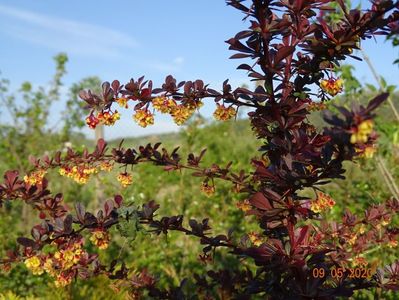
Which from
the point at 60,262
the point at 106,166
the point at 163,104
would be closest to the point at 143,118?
the point at 163,104

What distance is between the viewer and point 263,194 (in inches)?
63.8

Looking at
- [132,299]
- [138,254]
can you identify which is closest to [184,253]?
[138,254]

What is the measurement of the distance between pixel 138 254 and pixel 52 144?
340 cm

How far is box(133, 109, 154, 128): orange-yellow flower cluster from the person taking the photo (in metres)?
1.74

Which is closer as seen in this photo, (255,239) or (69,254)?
(69,254)

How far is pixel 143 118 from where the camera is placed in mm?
1747

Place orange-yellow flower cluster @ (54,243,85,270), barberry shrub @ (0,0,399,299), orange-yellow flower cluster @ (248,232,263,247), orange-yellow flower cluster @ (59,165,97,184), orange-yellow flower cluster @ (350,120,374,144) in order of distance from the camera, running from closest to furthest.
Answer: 1. orange-yellow flower cluster @ (350,120,374,144)
2. barberry shrub @ (0,0,399,299)
3. orange-yellow flower cluster @ (54,243,85,270)
4. orange-yellow flower cluster @ (59,165,97,184)
5. orange-yellow flower cluster @ (248,232,263,247)

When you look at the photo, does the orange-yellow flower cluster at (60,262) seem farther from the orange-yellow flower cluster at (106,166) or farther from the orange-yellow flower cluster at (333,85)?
the orange-yellow flower cluster at (333,85)

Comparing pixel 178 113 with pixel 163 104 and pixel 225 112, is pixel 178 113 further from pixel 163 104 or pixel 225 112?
pixel 225 112
